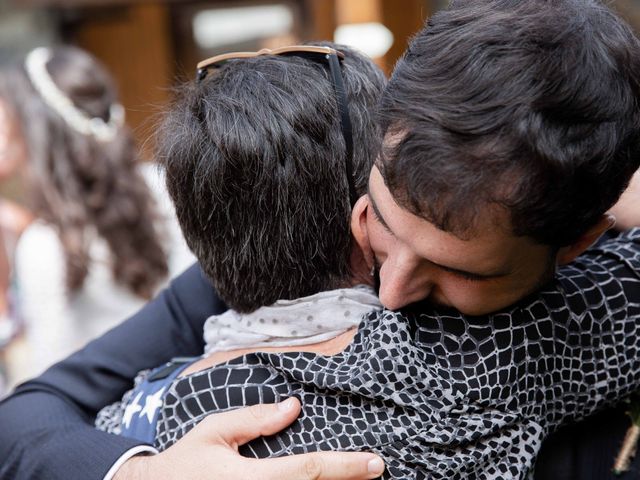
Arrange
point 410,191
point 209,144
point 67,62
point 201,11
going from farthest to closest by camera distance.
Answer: point 201,11
point 67,62
point 209,144
point 410,191

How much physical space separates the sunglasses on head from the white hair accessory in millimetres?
1890

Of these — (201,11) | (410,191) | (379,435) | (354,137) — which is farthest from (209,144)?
(201,11)

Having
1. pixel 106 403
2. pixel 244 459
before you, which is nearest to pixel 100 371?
pixel 106 403

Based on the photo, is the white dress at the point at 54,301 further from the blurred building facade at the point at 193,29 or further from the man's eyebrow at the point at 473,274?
the blurred building facade at the point at 193,29

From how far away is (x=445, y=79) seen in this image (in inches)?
47.6

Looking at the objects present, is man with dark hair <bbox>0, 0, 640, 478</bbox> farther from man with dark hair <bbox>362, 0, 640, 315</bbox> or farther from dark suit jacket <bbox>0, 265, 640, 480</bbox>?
dark suit jacket <bbox>0, 265, 640, 480</bbox>

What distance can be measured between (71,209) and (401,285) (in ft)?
7.47

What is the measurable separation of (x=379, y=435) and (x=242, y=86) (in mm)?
646

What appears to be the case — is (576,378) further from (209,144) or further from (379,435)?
(209,144)

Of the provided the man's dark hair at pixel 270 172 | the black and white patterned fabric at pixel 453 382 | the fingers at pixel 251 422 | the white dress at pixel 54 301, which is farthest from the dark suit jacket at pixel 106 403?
the white dress at pixel 54 301

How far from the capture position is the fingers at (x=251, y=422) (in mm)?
1340

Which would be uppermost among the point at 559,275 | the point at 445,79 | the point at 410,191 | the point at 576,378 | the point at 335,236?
the point at 445,79

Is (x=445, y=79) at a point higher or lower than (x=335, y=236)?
higher

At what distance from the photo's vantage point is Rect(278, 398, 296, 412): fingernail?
1342 millimetres
